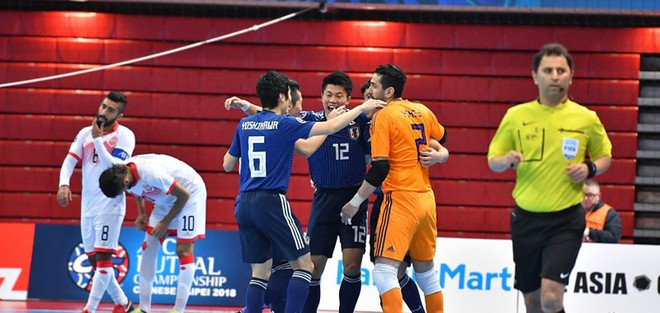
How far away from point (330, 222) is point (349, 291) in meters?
0.58

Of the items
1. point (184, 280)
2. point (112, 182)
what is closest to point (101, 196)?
point (184, 280)

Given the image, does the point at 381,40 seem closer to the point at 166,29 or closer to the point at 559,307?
the point at 166,29

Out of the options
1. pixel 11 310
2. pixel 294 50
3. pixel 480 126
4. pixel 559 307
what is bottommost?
pixel 11 310

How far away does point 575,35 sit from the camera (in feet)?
46.5

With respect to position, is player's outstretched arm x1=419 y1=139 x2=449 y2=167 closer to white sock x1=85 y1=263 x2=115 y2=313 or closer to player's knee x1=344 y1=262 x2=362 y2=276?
player's knee x1=344 y1=262 x2=362 y2=276

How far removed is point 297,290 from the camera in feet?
21.7

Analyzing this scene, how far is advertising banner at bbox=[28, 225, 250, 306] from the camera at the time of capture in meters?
11.4

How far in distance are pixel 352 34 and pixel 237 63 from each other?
1872 mm

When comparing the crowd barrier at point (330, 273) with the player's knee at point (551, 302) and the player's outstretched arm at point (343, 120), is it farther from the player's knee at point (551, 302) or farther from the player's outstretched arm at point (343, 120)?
the player's knee at point (551, 302)

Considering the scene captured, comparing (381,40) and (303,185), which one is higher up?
(381,40)

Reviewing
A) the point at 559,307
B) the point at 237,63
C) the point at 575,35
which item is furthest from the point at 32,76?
the point at 559,307

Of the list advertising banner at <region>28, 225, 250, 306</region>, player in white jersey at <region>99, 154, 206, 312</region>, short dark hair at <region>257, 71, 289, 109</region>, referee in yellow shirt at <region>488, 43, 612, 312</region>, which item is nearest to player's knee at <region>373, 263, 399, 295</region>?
referee in yellow shirt at <region>488, 43, 612, 312</region>

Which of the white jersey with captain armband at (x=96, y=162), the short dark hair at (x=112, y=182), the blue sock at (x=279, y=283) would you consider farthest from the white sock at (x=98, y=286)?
the blue sock at (x=279, y=283)

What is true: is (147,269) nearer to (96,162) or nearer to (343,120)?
(96,162)
